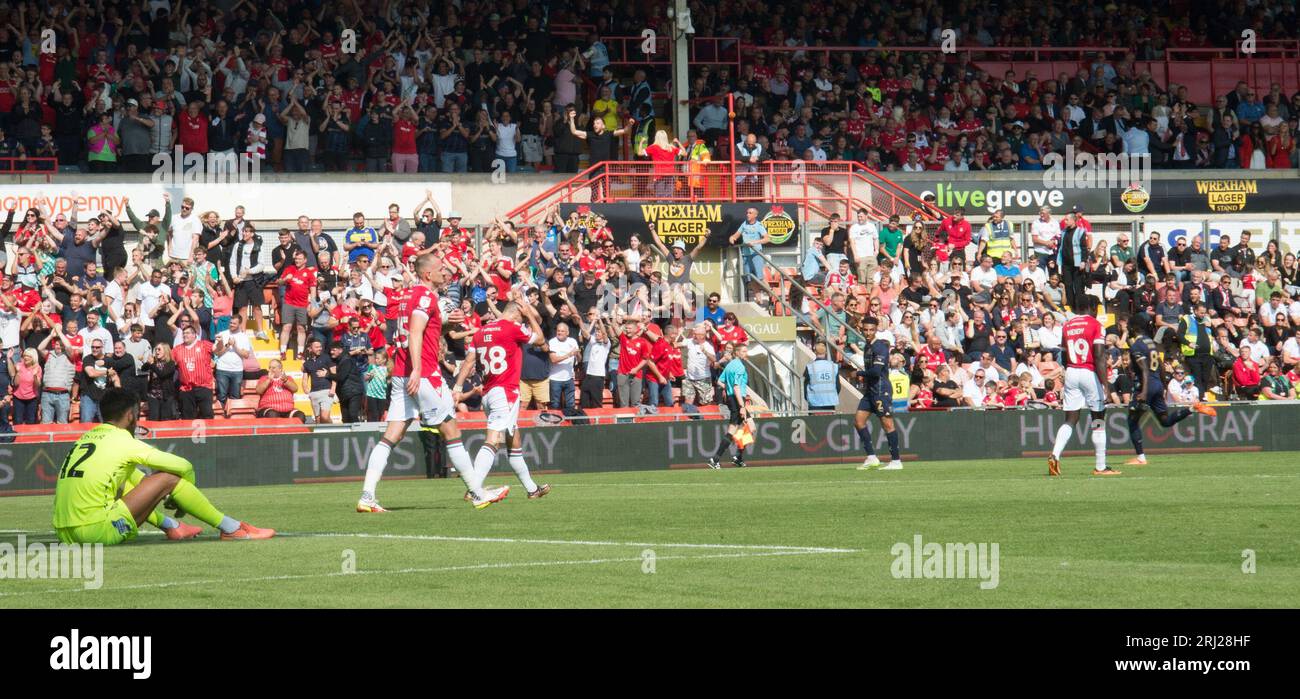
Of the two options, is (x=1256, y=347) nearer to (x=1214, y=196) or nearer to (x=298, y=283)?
(x=1214, y=196)

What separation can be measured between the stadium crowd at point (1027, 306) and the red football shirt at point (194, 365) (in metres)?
9.96

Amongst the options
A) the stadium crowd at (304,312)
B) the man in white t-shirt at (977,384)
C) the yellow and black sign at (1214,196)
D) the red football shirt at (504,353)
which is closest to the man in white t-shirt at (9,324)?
the stadium crowd at (304,312)

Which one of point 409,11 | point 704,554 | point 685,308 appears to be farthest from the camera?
point 409,11

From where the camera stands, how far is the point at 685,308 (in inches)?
1255

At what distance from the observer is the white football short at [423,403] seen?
52.8 ft

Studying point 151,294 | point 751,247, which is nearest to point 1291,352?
point 751,247

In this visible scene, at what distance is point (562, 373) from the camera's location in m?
29.0

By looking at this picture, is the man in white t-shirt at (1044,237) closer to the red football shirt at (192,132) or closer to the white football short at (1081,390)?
the white football short at (1081,390)

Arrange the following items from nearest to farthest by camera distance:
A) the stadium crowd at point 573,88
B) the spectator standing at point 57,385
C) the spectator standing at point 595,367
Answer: the spectator standing at point 57,385 → the spectator standing at point 595,367 → the stadium crowd at point 573,88

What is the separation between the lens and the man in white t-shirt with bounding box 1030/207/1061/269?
3625cm

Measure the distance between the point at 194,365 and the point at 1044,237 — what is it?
17704 mm
